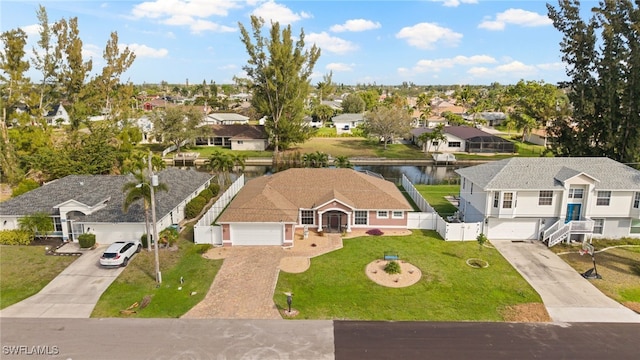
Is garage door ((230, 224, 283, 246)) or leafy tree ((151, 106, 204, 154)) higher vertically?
leafy tree ((151, 106, 204, 154))

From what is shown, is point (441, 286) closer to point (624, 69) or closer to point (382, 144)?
point (624, 69)

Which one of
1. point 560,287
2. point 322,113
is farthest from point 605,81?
point 322,113

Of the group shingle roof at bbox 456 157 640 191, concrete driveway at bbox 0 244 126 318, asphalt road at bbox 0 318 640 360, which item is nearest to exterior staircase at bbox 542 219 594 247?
shingle roof at bbox 456 157 640 191

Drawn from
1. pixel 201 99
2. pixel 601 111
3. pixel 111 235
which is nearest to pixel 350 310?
pixel 111 235

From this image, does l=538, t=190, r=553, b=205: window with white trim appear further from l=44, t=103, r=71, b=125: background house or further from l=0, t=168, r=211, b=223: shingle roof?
l=44, t=103, r=71, b=125: background house

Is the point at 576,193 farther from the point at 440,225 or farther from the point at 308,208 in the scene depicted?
the point at 308,208

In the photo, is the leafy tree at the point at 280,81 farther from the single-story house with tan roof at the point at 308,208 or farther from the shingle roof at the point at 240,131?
the single-story house with tan roof at the point at 308,208
